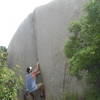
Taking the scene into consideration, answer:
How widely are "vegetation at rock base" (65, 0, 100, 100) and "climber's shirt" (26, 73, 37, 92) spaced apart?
4005mm

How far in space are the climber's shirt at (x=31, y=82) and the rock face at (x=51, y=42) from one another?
395 mm

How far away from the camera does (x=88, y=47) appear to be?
7.20 meters

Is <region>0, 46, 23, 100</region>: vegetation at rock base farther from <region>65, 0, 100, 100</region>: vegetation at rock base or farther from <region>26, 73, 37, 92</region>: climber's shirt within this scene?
<region>26, 73, 37, 92</region>: climber's shirt

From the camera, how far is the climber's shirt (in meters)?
11.8

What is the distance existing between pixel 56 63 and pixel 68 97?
1.46 m

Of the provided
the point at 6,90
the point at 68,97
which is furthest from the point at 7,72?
the point at 68,97

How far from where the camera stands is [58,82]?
10.6 m

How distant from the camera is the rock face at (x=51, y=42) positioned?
33.8 feet

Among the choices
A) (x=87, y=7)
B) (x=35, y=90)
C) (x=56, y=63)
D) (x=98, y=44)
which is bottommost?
(x=35, y=90)

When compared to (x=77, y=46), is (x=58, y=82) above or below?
below

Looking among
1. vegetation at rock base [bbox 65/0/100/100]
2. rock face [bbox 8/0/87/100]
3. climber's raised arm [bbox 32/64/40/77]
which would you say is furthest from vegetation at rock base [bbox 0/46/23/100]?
climber's raised arm [bbox 32/64/40/77]

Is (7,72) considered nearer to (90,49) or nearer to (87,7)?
(90,49)

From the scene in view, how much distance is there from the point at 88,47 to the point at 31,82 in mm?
5026

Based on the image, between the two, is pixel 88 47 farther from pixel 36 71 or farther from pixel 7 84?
pixel 36 71
